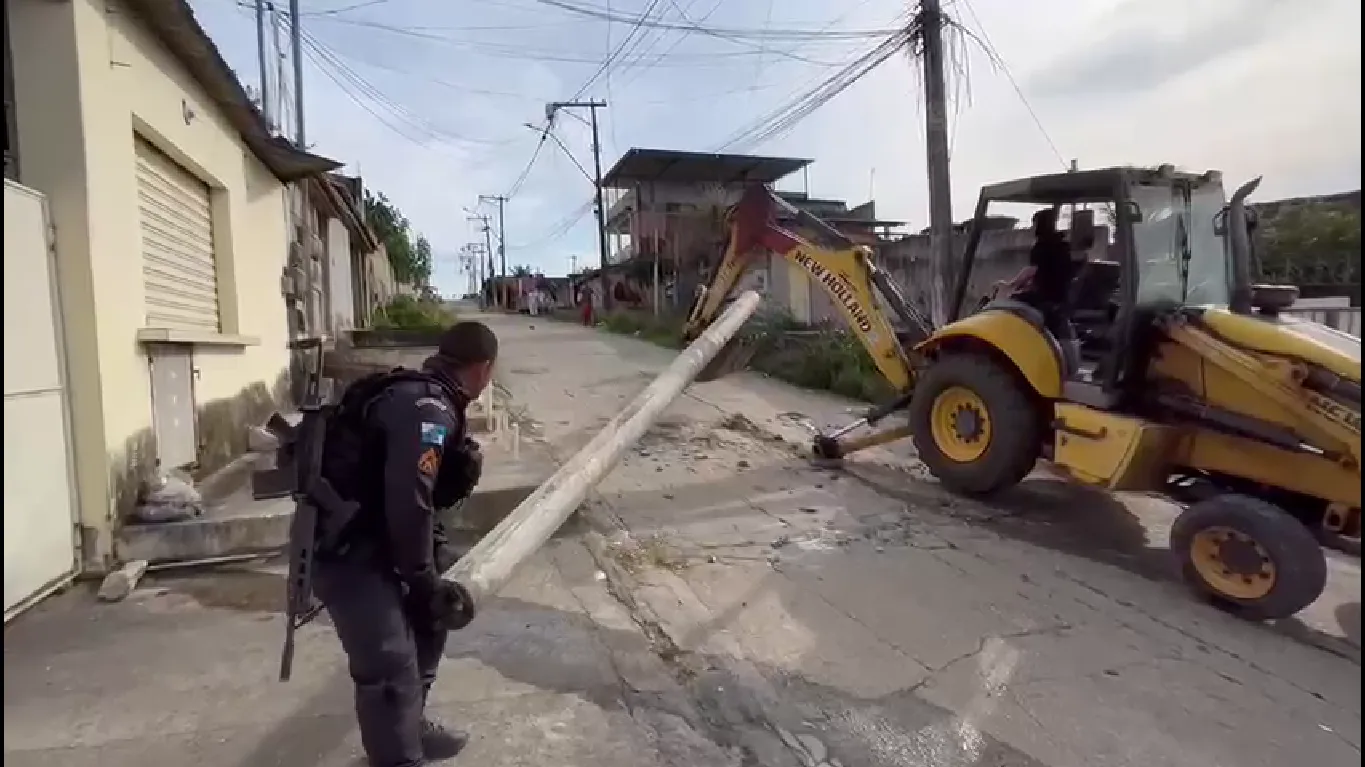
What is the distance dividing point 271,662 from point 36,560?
136 centimetres

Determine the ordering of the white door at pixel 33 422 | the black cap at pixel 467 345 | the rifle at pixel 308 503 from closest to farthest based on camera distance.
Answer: the rifle at pixel 308 503, the black cap at pixel 467 345, the white door at pixel 33 422

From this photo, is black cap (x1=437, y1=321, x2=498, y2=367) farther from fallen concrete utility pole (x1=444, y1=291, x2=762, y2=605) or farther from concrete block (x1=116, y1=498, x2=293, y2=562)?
concrete block (x1=116, y1=498, x2=293, y2=562)

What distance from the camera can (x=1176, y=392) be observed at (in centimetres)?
482

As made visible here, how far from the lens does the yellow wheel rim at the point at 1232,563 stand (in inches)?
161

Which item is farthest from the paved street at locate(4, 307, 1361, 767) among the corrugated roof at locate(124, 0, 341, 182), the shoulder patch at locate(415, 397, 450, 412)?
the corrugated roof at locate(124, 0, 341, 182)

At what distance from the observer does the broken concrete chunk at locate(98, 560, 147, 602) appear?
13.8 feet

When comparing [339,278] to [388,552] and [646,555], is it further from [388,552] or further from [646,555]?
[388,552]

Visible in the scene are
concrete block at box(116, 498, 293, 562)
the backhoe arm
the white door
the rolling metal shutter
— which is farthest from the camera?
the backhoe arm

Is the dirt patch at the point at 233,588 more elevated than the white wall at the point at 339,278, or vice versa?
the white wall at the point at 339,278

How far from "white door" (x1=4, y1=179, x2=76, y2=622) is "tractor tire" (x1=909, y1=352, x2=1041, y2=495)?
526 cm

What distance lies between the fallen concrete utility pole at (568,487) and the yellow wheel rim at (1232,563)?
3.20 meters

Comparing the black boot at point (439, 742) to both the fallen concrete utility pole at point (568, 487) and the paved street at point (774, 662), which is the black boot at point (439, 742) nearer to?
the paved street at point (774, 662)

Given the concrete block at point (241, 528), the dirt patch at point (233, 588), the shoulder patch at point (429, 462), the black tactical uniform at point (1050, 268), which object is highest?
the black tactical uniform at point (1050, 268)

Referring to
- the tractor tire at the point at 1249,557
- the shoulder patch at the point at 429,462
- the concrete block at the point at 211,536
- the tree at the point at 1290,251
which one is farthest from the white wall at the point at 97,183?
the tree at the point at 1290,251
